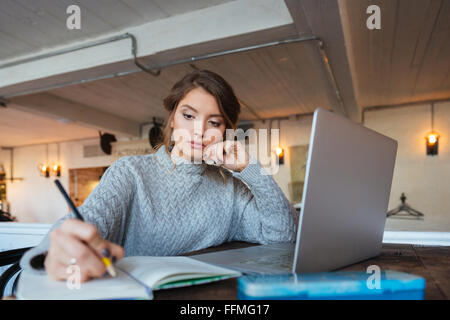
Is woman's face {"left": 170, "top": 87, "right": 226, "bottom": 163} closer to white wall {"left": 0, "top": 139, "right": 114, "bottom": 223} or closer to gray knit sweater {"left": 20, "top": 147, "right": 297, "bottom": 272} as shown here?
gray knit sweater {"left": 20, "top": 147, "right": 297, "bottom": 272}

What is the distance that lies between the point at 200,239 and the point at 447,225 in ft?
16.6

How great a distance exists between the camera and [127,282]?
0.50 meters

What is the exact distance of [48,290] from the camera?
0.47m

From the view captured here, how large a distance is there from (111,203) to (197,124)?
1.26 ft

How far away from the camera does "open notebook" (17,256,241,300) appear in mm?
468

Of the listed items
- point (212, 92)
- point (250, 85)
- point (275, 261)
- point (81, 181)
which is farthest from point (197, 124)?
point (81, 181)

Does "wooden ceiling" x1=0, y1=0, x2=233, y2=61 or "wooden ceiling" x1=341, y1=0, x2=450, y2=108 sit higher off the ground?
"wooden ceiling" x1=0, y1=0, x2=233, y2=61

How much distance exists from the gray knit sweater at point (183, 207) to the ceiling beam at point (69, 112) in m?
3.79

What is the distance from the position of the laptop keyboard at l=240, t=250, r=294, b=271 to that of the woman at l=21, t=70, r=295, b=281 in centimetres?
26

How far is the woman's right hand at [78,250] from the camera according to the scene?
1.63 ft

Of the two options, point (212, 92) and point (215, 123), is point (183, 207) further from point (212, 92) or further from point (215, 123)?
point (212, 92)

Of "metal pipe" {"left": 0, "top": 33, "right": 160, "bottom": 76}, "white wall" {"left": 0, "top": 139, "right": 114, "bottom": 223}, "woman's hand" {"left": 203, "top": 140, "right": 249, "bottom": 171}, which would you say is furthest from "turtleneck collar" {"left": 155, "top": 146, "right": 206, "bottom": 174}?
"white wall" {"left": 0, "top": 139, "right": 114, "bottom": 223}

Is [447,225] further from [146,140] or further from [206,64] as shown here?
[146,140]

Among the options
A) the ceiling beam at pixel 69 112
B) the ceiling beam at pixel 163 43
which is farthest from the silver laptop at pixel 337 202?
the ceiling beam at pixel 69 112
